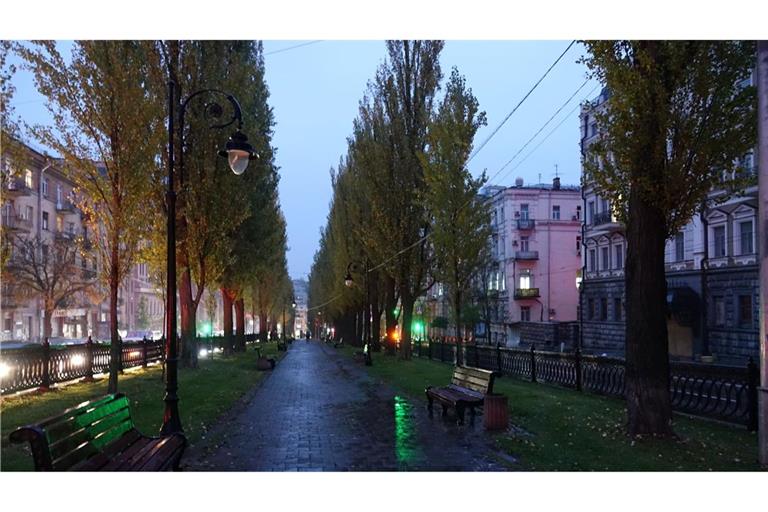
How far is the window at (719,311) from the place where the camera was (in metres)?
33.2

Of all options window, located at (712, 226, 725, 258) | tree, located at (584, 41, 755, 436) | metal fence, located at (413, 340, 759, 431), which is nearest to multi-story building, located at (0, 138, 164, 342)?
metal fence, located at (413, 340, 759, 431)

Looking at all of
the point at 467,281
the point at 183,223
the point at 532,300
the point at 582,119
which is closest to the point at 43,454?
the point at 183,223

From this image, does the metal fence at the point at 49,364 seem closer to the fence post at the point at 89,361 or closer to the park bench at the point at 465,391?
the fence post at the point at 89,361

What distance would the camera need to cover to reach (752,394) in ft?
33.8

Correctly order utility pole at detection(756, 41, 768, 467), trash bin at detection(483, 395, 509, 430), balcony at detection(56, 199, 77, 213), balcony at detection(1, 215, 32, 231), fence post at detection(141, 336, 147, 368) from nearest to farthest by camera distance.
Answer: utility pole at detection(756, 41, 768, 467), trash bin at detection(483, 395, 509, 430), fence post at detection(141, 336, 147, 368), balcony at detection(1, 215, 32, 231), balcony at detection(56, 199, 77, 213)

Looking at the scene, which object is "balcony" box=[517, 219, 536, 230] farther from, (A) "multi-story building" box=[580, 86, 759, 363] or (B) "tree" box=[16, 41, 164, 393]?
(B) "tree" box=[16, 41, 164, 393]

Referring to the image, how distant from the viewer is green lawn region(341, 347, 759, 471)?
7.68 metres

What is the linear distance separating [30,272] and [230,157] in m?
35.0

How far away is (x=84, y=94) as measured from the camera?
1405 centimetres

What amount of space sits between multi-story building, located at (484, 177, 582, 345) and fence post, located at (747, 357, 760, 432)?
53.6m

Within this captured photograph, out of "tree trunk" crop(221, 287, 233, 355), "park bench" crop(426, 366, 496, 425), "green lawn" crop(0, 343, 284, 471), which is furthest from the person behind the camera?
"tree trunk" crop(221, 287, 233, 355)

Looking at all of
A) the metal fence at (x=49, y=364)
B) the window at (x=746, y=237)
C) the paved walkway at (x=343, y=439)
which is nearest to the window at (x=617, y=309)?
the window at (x=746, y=237)

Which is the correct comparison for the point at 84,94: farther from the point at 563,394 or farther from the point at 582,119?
the point at 582,119

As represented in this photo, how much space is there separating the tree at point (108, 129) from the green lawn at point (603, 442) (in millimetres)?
9458
